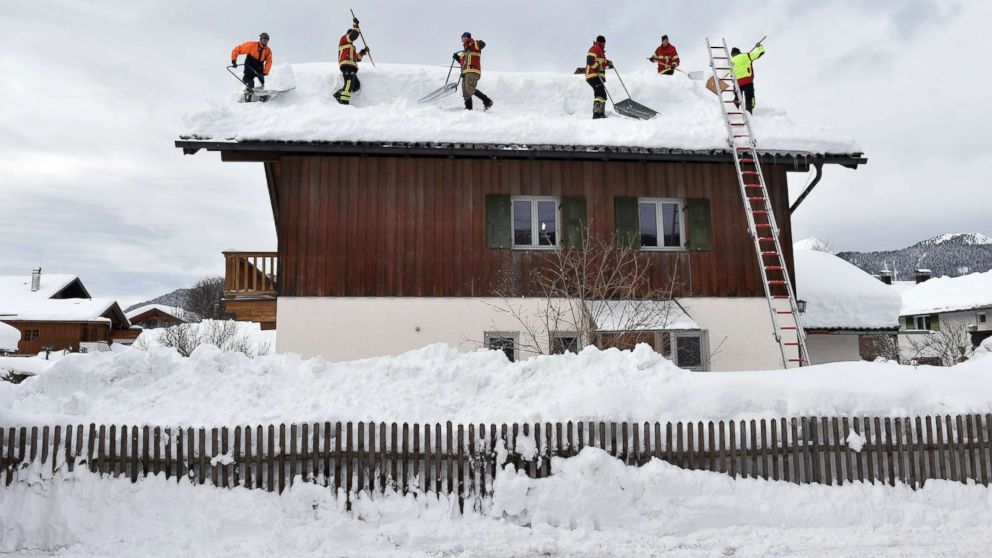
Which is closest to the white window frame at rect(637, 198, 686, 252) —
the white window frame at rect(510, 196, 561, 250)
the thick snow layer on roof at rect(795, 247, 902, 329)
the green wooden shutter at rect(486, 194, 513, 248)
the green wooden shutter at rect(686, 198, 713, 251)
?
the green wooden shutter at rect(686, 198, 713, 251)

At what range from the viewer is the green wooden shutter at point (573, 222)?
43.0 ft

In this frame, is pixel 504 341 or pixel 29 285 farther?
pixel 29 285

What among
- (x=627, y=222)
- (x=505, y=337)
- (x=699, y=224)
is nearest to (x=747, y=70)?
(x=699, y=224)

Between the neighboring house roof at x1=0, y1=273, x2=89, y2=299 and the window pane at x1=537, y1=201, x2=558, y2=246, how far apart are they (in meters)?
52.3

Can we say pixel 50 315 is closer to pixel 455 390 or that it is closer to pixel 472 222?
pixel 472 222

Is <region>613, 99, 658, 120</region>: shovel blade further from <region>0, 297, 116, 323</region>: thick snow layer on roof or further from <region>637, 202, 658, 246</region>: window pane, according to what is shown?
<region>0, 297, 116, 323</region>: thick snow layer on roof

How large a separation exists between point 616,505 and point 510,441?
133 cm

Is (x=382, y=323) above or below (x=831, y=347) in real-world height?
above

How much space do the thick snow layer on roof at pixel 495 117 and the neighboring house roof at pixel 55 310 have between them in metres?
42.5

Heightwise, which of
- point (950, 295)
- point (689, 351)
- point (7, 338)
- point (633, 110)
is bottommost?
point (689, 351)

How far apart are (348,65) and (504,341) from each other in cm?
730

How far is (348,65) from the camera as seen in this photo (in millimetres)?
14734

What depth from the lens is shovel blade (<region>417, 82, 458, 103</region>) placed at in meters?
15.1

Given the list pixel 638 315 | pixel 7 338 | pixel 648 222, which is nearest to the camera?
pixel 638 315
